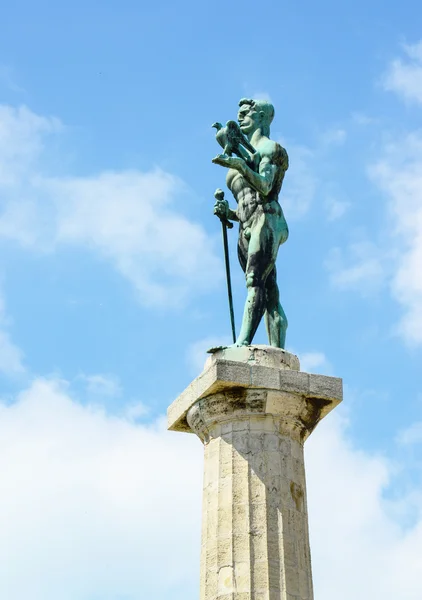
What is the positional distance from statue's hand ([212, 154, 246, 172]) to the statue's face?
1.21m

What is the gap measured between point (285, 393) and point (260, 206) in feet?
9.46

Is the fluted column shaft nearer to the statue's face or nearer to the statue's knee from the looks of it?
the statue's knee

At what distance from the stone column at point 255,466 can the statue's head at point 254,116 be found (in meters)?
3.59

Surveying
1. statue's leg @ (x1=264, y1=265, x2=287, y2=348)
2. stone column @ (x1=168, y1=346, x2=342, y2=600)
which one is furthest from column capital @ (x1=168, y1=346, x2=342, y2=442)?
statue's leg @ (x1=264, y1=265, x2=287, y2=348)

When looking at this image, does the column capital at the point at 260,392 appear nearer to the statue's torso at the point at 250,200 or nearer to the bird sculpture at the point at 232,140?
the statue's torso at the point at 250,200

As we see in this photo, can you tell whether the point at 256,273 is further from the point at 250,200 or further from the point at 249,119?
the point at 249,119

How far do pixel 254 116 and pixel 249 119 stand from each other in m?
0.09

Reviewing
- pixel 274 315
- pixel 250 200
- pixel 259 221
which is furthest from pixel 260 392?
pixel 250 200

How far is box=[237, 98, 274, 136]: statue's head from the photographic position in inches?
563

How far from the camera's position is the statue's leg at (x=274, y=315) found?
527 inches

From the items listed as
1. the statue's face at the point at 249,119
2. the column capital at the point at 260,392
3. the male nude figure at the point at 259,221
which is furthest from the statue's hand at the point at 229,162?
the column capital at the point at 260,392

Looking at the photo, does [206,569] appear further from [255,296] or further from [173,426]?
[255,296]

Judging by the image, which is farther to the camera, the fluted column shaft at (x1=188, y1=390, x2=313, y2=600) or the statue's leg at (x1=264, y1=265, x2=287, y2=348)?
the statue's leg at (x1=264, y1=265, x2=287, y2=348)

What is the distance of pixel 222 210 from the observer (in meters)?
14.2
